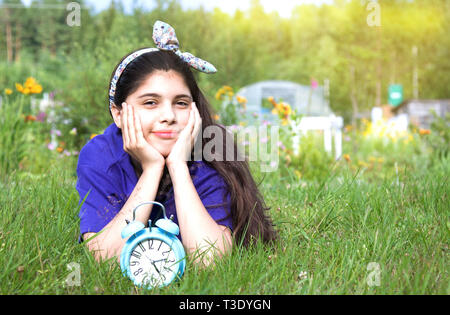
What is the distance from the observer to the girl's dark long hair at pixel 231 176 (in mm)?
1880

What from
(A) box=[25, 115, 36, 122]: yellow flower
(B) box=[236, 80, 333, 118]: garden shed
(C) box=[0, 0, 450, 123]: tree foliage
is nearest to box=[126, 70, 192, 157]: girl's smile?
(A) box=[25, 115, 36, 122]: yellow flower

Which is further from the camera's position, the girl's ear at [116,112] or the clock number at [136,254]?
the girl's ear at [116,112]

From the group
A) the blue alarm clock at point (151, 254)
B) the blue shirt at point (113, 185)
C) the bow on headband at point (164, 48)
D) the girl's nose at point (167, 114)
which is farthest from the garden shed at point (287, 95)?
the blue alarm clock at point (151, 254)

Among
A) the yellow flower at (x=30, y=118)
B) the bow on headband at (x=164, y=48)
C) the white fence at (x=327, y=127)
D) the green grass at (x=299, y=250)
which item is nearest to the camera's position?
the green grass at (x=299, y=250)

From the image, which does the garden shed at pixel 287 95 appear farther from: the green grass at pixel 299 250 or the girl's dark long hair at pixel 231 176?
the girl's dark long hair at pixel 231 176

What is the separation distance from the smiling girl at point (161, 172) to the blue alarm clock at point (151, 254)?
113 mm

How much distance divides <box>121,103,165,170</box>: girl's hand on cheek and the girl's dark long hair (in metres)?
0.15

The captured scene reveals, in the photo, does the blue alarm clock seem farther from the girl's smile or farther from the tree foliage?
the tree foliage

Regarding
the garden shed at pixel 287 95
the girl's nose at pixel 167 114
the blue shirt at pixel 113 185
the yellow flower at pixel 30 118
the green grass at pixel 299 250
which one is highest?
the garden shed at pixel 287 95

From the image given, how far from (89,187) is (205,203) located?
47 centimetres

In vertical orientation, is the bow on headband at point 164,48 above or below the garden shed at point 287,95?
below

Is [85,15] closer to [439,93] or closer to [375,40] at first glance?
[375,40]

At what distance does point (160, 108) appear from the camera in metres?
1.82
